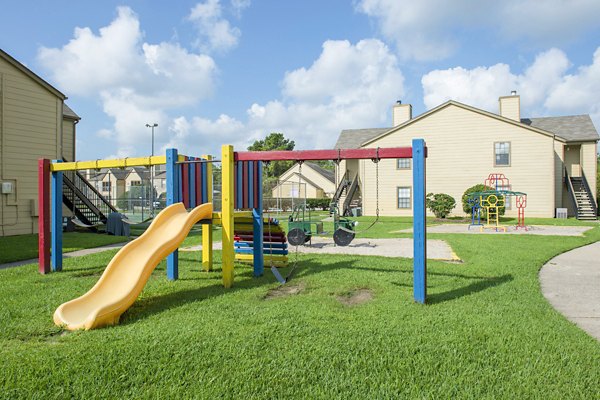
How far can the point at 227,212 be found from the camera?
21.0ft

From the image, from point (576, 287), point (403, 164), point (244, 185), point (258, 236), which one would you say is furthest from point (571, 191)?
point (244, 185)

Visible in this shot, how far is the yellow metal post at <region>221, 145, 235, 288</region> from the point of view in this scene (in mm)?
6281

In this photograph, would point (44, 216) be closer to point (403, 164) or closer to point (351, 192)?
point (403, 164)

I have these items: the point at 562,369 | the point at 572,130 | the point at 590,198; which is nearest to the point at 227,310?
the point at 562,369

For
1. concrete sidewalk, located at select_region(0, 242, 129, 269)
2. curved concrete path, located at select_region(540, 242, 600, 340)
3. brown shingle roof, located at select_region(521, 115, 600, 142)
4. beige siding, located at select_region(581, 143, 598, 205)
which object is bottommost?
curved concrete path, located at select_region(540, 242, 600, 340)

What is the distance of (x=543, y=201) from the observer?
24.8 meters

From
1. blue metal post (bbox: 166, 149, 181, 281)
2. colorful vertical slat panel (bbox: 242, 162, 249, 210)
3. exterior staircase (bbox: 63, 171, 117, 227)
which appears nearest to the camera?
blue metal post (bbox: 166, 149, 181, 281)

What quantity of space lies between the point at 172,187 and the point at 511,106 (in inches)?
1075

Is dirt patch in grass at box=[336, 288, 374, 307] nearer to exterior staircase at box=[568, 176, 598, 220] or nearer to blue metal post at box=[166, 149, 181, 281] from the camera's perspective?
blue metal post at box=[166, 149, 181, 281]

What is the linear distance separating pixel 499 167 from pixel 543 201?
3129 millimetres

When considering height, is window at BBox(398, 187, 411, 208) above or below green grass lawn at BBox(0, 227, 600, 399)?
above

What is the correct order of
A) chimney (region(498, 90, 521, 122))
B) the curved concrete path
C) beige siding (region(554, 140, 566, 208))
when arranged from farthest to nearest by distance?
chimney (region(498, 90, 521, 122)), beige siding (region(554, 140, 566, 208)), the curved concrete path

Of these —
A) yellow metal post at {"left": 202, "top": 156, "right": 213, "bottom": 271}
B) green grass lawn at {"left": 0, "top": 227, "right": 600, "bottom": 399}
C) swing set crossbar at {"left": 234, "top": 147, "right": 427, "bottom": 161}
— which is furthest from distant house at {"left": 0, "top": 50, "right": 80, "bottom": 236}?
swing set crossbar at {"left": 234, "top": 147, "right": 427, "bottom": 161}

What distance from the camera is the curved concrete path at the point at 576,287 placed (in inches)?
192
